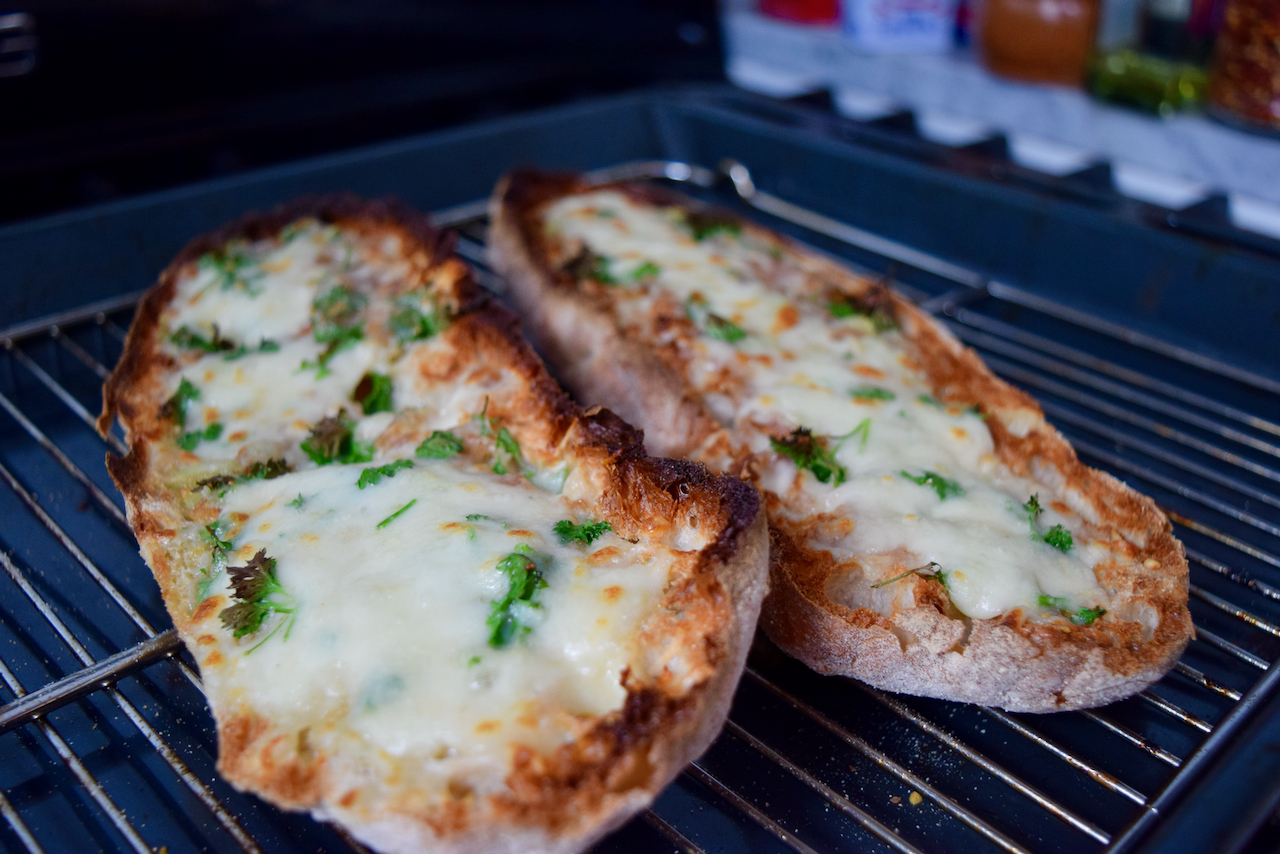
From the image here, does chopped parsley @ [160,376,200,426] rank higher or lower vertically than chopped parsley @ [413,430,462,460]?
higher

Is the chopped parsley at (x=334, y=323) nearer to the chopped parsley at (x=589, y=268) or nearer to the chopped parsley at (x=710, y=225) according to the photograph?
the chopped parsley at (x=589, y=268)

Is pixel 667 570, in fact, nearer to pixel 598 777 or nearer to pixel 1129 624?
pixel 598 777

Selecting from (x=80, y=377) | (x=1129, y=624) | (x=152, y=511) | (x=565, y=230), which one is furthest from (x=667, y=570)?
(x=80, y=377)

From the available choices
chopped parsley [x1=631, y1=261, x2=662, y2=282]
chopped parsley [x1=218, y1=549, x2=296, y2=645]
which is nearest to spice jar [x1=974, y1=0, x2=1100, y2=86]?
chopped parsley [x1=631, y1=261, x2=662, y2=282]

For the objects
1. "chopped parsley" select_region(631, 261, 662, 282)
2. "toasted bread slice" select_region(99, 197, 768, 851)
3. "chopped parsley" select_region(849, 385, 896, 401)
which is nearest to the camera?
"toasted bread slice" select_region(99, 197, 768, 851)

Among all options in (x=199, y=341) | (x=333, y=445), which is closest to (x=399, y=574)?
(x=333, y=445)

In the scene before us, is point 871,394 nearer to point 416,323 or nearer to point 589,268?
point 589,268

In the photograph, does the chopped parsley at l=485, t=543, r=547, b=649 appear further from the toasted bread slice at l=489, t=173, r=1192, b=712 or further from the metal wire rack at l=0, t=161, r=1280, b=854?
the toasted bread slice at l=489, t=173, r=1192, b=712
